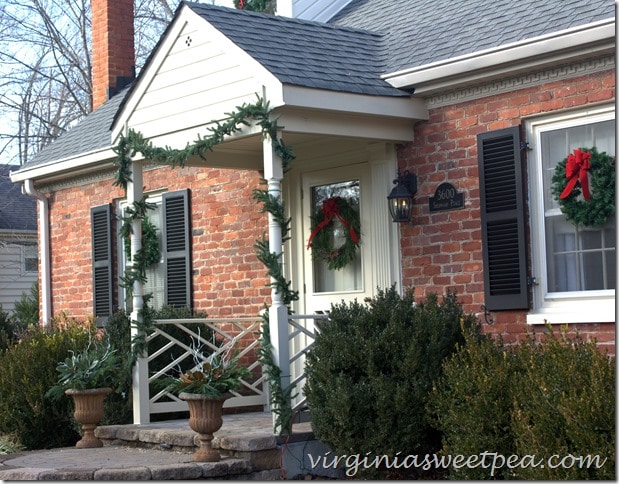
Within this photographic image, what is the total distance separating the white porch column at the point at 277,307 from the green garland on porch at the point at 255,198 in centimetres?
4

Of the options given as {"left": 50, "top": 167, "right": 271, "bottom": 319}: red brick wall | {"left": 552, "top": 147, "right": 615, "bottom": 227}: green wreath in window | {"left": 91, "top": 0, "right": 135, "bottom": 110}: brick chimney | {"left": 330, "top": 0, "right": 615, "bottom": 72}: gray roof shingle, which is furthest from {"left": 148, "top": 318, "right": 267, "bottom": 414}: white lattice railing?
{"left": 91, "top": 0, "right": 135, "bottom": 110}: brick chimney

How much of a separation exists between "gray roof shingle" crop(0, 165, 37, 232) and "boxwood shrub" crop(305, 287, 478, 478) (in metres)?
18.0

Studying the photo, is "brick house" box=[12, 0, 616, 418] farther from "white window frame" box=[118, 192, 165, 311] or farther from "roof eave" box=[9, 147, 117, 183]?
"roof eave" box=[9, 147, 117, 183]

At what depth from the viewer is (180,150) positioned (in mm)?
9367

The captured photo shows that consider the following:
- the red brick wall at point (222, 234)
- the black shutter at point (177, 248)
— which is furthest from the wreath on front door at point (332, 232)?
the black shutter at point (177, 248)

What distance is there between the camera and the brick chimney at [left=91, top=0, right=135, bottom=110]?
1508 centimetres

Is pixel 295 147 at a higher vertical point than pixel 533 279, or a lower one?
higher

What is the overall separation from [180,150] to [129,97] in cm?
97

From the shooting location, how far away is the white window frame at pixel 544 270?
7.88 m

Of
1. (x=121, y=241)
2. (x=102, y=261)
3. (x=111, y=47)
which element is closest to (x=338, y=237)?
(x=121, y=241)

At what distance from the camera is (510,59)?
8.27 m

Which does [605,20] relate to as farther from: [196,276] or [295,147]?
[196,276]

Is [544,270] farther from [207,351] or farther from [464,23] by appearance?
[207,351]

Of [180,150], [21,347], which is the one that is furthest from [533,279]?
[21,347]
